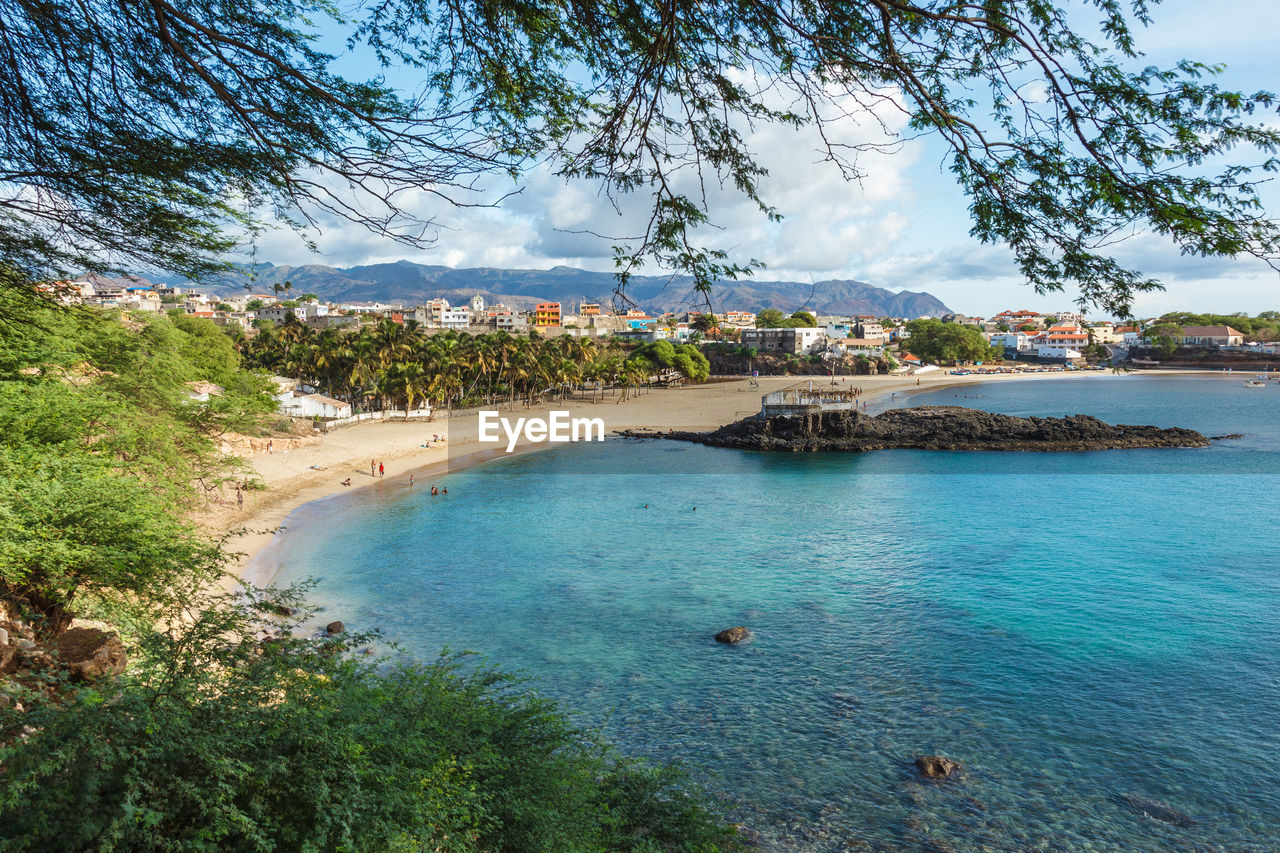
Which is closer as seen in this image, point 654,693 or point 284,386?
point 654,693

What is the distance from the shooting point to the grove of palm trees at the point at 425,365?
2110 inches

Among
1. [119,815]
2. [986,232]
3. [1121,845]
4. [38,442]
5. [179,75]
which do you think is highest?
[179,75]

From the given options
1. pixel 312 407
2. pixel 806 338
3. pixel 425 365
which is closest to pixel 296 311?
pixel 425 365

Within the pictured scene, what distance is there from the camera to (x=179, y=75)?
17.0 feet

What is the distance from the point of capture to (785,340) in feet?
374

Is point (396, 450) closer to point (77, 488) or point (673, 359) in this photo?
point (77, 488)

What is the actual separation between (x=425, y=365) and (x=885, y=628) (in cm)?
4442

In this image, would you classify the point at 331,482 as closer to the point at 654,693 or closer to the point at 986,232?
the point at 654,693

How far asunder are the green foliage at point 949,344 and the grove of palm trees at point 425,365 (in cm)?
7261

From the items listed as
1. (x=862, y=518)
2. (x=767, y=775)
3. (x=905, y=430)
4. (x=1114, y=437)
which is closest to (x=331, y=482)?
(x=862, y=518)

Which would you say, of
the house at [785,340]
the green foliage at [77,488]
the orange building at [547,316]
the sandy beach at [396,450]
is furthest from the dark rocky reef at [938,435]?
the orange building at [547,316]

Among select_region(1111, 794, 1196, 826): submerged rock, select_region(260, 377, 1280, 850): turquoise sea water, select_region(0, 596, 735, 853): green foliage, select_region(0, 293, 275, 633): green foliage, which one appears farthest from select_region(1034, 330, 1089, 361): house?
select_region(0, 596, 735, 853): green foliage

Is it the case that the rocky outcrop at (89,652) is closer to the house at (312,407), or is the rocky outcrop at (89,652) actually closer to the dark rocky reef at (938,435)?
the house at (312,407)

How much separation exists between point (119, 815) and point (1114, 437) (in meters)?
54.9
